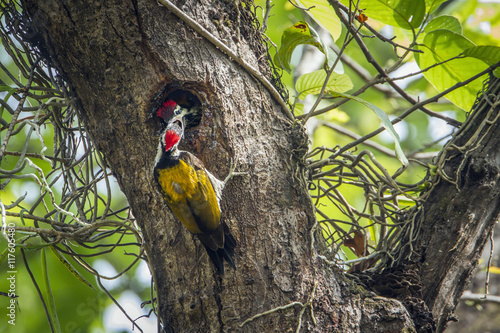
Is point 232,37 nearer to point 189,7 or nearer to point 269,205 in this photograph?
point 189,7

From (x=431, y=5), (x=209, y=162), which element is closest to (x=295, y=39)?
(x=431, y=5)

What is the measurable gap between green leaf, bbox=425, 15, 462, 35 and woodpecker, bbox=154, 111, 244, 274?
131 centimetres

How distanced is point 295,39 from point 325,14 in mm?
294

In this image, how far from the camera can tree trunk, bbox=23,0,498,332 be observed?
173 cm

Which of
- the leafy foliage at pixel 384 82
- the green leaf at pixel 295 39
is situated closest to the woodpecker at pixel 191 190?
the leafy foliage at pixel 384 82

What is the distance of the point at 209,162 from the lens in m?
1.91

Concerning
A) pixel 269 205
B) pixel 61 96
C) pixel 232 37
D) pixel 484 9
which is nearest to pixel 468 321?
pixel 484 9

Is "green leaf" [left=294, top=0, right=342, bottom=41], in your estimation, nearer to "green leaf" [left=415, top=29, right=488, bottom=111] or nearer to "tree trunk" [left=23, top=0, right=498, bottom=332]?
"green leaf" [left=415, top=29, right=488, bottom=111]

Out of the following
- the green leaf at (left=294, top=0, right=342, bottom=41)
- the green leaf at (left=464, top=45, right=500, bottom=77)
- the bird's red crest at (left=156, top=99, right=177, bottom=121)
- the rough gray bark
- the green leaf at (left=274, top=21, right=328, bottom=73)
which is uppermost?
the green leaf at (left=294, top=0, right=342, bottom=41)

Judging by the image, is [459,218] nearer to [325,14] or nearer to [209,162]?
[209,162]

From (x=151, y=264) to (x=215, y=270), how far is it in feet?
1.07

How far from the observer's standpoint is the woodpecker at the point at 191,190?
1761 mm

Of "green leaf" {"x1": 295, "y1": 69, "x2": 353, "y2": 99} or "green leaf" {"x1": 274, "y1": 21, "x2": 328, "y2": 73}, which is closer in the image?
"green leaf" {"x1": 274, "y1": 21, "x2": 328, "y2": 73}

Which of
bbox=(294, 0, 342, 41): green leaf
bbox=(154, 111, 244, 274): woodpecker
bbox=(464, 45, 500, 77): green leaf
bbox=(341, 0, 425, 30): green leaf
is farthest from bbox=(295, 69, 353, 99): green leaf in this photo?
bbox=(154, 111, 244, 274): woodpecker
